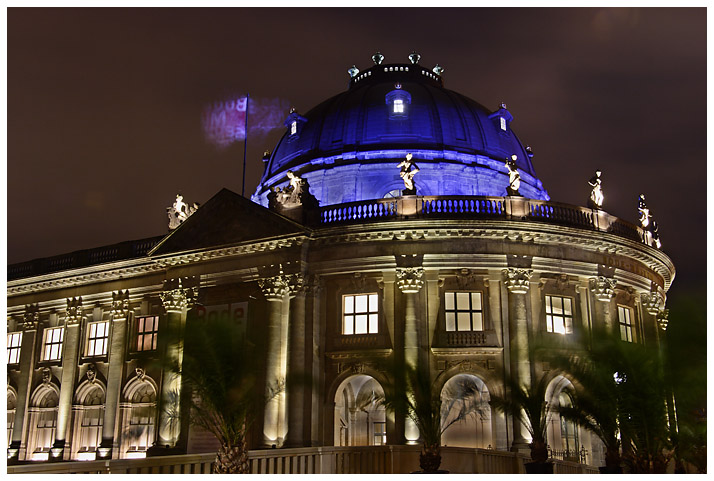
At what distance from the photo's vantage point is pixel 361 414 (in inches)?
1494

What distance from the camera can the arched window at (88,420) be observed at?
41688 mm

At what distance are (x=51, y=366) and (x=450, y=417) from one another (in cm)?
2380

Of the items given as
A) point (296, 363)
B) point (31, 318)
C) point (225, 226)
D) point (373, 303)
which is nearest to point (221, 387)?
point (296, 363)

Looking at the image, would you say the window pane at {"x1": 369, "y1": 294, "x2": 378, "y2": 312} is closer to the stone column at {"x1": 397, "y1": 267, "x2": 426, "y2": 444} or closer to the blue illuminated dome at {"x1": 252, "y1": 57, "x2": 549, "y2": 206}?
the stone column at {"x1": 397, "y1": 267, "x2": 426, "y2": 444}

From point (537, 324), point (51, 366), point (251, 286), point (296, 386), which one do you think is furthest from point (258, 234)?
point (51, 366)

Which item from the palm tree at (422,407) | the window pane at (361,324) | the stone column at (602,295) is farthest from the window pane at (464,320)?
the stone column at (602,295)

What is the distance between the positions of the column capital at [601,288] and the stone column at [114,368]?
80.5 ft

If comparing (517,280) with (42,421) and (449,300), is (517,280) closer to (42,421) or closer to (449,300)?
(449,300)

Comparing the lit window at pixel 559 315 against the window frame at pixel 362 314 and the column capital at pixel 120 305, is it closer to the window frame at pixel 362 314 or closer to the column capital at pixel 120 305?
the window frame at pixel 362 314

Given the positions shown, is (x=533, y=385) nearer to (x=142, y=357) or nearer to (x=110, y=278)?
(x=142, y=357)

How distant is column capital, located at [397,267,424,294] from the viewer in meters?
34.8

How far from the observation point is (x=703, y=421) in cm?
2702

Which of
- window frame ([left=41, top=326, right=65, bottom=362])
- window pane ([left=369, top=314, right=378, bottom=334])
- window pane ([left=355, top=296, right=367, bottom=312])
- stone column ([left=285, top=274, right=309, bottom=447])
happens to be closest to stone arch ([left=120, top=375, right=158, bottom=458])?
window frame ([left=41, top=326, right=65, bottom=362])

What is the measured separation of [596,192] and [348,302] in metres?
13.5
